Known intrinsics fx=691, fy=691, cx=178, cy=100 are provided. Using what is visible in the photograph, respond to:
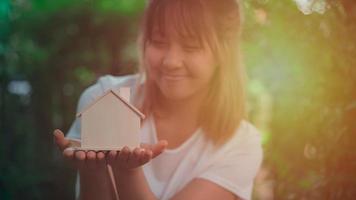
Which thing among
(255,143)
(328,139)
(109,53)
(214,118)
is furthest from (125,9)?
(328,139)

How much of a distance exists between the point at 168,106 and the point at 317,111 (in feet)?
1.40

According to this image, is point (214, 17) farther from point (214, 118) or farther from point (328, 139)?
point (328, 139)

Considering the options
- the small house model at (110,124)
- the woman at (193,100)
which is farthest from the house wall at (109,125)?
the woman at (193,100)

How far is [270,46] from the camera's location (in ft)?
6.23

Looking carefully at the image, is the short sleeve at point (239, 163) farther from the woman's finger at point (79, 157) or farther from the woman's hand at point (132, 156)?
the woman's finger at point (79, 157)

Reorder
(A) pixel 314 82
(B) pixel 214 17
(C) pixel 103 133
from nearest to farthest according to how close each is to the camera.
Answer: (C) pixel 103 133 → (B) pixel 214 17 → (A) pixel 314 82

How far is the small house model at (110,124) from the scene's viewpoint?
5.00 ft

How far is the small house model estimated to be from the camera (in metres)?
1.52

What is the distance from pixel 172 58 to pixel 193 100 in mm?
131

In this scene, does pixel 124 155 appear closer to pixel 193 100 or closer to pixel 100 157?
pixel 100 157

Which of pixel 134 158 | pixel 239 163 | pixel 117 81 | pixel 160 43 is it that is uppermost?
pixel 160 43

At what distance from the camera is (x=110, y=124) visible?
1528mm

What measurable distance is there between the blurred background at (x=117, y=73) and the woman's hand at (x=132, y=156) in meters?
0.35

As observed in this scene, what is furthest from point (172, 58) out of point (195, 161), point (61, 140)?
point (61, 140)
